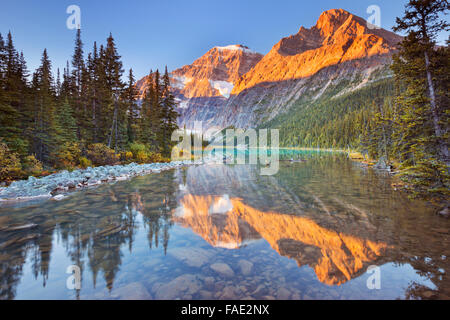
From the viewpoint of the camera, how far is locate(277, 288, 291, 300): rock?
12.3ft

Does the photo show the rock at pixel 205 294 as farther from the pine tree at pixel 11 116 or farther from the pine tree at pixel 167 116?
the pine tree at pixel 167 116

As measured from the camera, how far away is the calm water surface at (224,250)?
400 cm

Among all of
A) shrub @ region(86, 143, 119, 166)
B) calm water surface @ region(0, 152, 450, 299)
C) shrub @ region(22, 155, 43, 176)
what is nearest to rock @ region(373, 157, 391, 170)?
calm water surface @ region(0, 152, 450, 299)

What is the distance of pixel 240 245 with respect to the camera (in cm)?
608

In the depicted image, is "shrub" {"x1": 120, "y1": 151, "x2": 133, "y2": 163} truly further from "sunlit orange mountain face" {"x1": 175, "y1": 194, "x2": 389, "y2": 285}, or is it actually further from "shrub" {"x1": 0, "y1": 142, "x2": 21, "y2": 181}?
"sunlit orange mountain face" {"x1": 175, "y1": 194, "x2": 389, "y2": 285}

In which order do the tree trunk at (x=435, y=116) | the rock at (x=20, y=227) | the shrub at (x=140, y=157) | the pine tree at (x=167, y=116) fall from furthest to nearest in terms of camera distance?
1. the pine tree at (x=167, y=116)
2. the shrub at (x=140, y=157)
3. the tree trunk at (x=435, y=116)
4. the rock at (x=20, y=227)

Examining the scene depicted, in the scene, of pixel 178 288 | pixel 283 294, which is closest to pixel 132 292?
pixel 178 288

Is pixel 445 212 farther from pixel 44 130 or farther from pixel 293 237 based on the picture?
pixel 44 130

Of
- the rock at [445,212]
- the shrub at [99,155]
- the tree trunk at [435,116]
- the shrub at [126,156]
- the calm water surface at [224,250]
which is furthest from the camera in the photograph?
the shrub at [126,156]

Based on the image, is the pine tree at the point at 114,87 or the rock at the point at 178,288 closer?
the rock at the point at 178,288

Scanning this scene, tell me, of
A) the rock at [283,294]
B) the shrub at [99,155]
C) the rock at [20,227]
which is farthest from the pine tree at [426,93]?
the shrub at [99,155]

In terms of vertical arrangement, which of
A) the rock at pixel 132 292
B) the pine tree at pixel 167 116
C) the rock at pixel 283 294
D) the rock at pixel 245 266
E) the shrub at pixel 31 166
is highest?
the pine tree at pixel 167 116

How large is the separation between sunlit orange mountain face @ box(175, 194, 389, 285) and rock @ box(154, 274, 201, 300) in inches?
73.3

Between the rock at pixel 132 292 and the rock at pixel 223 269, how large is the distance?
1478mm
